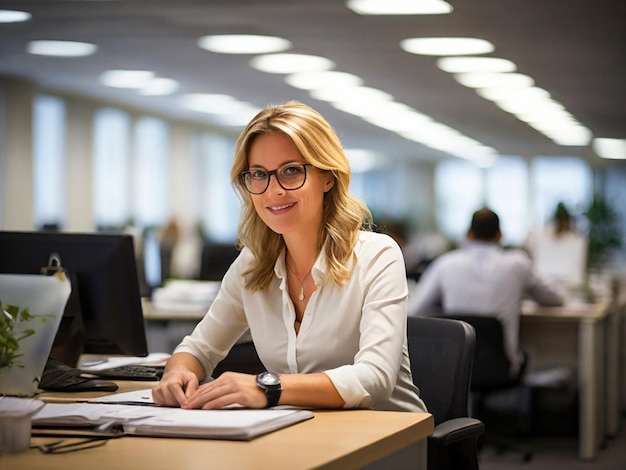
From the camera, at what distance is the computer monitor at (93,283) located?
267 centimetres

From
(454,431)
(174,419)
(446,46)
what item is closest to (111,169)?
(446,46)

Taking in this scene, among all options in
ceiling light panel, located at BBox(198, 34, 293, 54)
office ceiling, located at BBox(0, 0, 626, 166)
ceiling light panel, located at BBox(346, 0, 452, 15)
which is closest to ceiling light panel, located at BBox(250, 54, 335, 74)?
office ceiling, located at BBox(0, 0, 626, 166)

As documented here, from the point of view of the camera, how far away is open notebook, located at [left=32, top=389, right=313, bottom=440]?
181 cm

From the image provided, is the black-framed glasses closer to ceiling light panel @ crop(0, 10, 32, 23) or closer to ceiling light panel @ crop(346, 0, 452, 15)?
ceiling light panel @ crop(346, 0, 452, 15)

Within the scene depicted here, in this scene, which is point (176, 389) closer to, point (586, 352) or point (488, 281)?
point (488, 281)

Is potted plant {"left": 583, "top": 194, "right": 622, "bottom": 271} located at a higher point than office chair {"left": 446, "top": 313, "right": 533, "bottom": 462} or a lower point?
higher

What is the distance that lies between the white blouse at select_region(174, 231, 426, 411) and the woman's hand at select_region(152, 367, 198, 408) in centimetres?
28

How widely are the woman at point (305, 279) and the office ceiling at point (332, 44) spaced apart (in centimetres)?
463

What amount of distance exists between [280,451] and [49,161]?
1173 cm

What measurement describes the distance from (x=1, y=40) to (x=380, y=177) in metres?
17.1

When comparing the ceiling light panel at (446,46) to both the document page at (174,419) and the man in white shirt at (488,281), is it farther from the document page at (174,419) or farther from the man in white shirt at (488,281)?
the document page at (174,419)

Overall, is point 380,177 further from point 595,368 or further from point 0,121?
point 595,368

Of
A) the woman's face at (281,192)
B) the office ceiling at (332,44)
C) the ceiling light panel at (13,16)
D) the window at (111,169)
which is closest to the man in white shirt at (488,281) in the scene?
the office ceiling at (332,44)

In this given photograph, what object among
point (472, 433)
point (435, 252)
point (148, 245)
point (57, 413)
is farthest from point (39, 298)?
point (435, 252)
